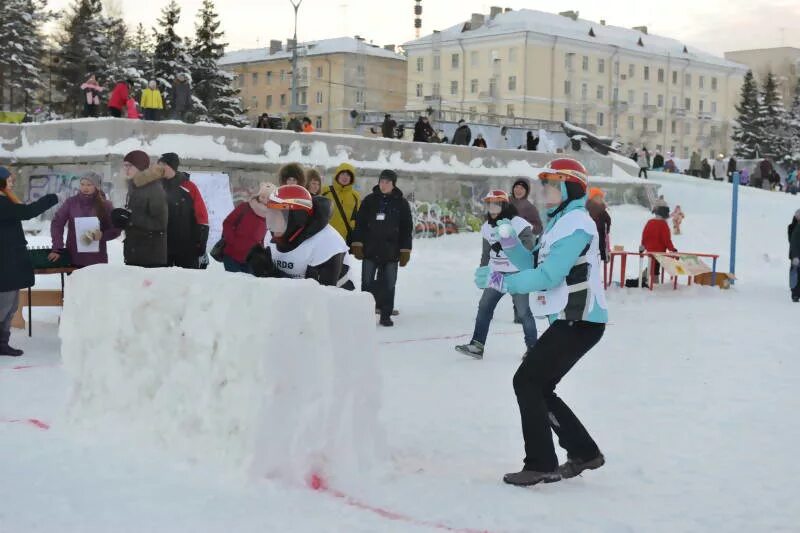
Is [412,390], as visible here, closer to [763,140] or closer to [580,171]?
[580,171]

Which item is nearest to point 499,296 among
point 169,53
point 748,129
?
point 169,53

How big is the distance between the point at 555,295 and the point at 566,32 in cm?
7874

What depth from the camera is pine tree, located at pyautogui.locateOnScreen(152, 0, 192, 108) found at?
46375 millimetres

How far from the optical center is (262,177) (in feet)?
67.2

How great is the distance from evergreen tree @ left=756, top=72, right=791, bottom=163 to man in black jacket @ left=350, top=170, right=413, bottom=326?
6398 centimetres

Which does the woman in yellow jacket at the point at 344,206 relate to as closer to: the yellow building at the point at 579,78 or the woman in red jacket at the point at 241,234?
the woman in red jacket at the point at 241,234

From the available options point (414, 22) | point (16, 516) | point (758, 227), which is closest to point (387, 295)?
point (16, 516)

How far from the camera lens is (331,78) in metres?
90.0

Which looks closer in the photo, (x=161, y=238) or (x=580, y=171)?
(x=580, y=171)

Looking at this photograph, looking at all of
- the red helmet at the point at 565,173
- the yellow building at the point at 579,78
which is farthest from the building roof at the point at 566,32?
the red helmet at the point at 565,173

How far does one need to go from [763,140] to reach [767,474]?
6953cm

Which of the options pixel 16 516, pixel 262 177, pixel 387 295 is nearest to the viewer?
pixel 16 516

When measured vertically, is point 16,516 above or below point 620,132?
below

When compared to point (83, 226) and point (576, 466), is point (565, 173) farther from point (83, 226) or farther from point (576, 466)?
point (83, 226)
